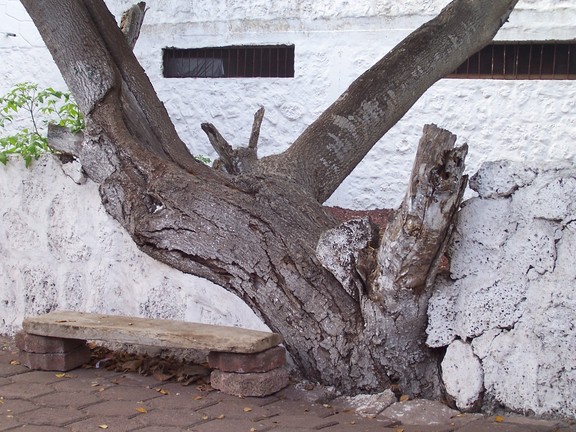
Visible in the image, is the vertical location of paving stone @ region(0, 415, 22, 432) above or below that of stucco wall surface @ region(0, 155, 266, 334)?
below

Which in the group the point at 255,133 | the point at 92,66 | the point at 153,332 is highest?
the point at 92,66

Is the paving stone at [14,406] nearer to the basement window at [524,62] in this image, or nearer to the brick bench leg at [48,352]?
the brick bench leg at [48,352]

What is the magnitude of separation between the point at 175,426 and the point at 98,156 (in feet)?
5.64

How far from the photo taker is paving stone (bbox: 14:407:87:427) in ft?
12.2

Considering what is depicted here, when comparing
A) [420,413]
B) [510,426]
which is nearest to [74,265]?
[420,413]

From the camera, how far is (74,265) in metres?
5.20

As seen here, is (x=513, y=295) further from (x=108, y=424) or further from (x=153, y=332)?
(x=108, y=424)

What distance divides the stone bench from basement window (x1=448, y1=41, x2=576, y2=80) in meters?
4.00

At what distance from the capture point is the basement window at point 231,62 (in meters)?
7.82

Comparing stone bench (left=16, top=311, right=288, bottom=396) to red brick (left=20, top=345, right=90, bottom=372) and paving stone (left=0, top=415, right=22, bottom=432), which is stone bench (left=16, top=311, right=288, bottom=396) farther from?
paving stone (left=0, top=415, right=22, bottom=432)

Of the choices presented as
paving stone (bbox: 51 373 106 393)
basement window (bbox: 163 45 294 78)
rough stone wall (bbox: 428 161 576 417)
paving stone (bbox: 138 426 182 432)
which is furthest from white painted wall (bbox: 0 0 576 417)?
paving stone (bbox: 138 426 182 432)

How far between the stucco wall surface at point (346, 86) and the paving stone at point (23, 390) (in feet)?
12.8

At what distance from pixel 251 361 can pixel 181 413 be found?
0.39 meters

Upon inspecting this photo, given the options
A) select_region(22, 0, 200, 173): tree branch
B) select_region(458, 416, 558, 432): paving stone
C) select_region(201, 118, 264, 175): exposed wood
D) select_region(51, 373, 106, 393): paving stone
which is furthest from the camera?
select_region(201, 118, 264, 175): exposed wood
